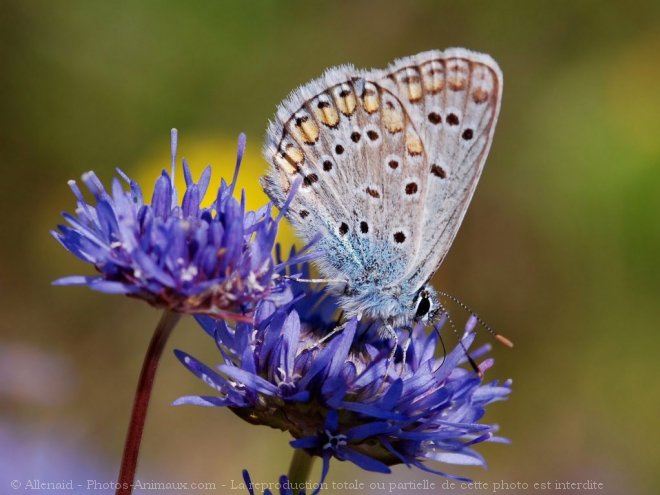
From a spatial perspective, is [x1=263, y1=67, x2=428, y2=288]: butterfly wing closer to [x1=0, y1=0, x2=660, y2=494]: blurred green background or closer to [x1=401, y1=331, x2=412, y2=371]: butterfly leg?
[x1=401, y1=331, x2=412, y2=371]: butterfly leg

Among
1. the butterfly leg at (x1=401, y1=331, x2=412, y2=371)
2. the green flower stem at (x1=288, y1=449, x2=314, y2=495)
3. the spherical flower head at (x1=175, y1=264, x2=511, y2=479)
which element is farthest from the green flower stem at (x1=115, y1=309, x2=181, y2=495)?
the butterfly leg at (x1=401, y1=331, x2=412, y2=371)

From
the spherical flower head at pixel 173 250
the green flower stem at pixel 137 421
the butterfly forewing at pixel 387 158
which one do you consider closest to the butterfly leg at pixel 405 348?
the butterfly forewing at pixel 387 158

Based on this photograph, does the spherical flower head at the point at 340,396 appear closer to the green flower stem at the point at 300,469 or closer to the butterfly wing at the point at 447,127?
the green flower stem at the point at 300,469

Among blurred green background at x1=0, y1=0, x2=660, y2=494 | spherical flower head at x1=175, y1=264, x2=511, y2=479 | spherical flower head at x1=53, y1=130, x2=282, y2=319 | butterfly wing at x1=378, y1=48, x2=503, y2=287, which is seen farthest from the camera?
blurred green background at x1=0, y1=0, x2=660, y2=494

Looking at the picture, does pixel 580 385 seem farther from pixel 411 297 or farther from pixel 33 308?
pixel 33 308

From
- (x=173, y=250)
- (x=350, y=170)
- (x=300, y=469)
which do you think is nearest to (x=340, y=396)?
(x=300, y=469)

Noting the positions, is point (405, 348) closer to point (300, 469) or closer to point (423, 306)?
point (423, 306)

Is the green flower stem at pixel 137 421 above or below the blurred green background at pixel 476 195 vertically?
below
